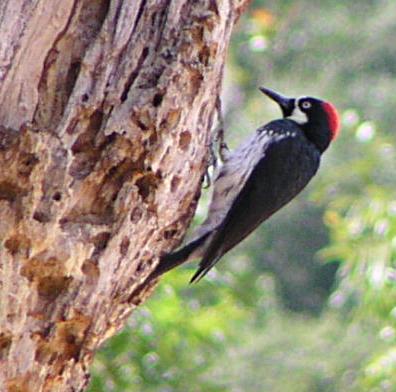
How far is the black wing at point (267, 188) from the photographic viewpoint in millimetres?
5211

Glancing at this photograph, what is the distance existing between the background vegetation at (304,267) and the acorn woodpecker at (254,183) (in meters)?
1.25

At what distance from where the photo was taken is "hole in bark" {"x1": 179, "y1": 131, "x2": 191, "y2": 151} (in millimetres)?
4340

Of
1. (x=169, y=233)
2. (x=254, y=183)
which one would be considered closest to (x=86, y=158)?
(x=169, y=233)

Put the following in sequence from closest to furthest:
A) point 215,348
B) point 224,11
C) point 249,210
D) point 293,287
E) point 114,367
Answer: point 224,11, point 249,210, point 114,367, point 215,348, point 293,287

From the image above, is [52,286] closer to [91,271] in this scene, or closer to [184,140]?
[91,271]

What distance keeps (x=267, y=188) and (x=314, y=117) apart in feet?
2.37

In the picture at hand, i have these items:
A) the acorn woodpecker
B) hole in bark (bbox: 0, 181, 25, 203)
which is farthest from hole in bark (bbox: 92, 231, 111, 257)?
the acorn woodpecker

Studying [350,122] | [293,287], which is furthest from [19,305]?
[293,287]

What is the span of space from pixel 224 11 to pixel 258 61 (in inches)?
415

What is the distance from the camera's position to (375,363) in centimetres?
739

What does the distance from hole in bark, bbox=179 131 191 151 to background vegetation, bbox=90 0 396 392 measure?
8.27 feet

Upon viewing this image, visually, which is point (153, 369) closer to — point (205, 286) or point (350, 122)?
point (205, 286)

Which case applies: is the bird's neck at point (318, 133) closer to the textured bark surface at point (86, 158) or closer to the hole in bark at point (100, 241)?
the textured bark surface at point (86, 158)

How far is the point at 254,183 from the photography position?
5410 millimetres
